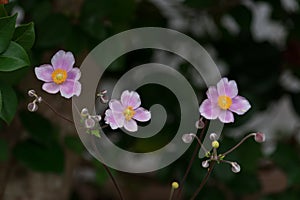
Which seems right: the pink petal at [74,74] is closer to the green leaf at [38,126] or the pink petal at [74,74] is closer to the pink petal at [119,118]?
the pink petal at [119,118]

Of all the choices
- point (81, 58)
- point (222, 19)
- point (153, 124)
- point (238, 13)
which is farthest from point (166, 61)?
point (153, 124)

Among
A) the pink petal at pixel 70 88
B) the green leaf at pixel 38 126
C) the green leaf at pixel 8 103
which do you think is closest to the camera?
the pink petal at pixel 70 88

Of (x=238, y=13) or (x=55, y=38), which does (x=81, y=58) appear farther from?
(x=238, y=13)

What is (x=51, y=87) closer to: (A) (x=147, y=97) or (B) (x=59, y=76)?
(B) (x=59, y=76)

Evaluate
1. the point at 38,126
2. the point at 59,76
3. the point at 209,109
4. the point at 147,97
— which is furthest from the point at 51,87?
the point at 147,97

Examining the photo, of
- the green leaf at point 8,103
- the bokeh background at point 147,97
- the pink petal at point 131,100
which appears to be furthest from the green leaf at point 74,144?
the pink petal at point 131,100

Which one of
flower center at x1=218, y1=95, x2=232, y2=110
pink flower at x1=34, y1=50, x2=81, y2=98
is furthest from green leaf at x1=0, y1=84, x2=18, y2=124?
flower center at x1=218, y1=95, x2=232, y2=110
